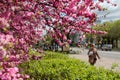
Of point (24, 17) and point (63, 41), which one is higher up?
→ point (24, 17)

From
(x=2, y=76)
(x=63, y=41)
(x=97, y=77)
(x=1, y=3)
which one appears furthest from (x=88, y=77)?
(x=2, y=76)

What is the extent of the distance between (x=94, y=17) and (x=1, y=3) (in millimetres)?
1352

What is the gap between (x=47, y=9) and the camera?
5.51 m

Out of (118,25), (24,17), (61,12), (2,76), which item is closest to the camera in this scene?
(2,76)

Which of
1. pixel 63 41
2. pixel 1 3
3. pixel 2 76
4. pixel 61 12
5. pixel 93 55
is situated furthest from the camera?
pixel 93 55

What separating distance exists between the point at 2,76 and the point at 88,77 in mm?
4702

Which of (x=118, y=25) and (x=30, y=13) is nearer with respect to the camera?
(x=30, y=13)

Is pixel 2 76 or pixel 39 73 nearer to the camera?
pixel 2 76

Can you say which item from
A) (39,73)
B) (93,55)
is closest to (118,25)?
(93,55)

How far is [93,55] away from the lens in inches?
833

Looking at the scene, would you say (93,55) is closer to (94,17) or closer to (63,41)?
(63,41)

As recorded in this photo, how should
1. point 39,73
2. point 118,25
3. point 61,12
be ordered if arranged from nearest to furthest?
1. point 61,12
2. point 39,73
3. point 118,25

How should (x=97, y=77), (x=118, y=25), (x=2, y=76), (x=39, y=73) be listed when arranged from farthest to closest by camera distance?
(x=118, y=25), (x=39, y=73), (x=97, y=77), (x=2, y=76)

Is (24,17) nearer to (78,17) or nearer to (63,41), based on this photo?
(78,17)
